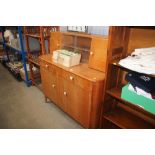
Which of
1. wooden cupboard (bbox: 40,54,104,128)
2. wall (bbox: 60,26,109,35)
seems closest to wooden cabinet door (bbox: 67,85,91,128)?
wooden cupboard (bbox: 40,54,104,128)

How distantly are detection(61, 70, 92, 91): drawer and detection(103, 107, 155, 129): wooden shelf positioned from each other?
41 centimetres

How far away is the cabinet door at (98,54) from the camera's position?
1648mm

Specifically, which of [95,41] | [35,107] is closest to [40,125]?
[35,107]

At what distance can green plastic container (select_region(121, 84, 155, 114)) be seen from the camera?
3.94 feet

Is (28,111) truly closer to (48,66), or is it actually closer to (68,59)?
(48,66)

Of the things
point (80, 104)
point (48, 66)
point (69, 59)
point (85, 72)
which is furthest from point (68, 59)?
point (80, 104)

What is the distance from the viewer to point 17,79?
11.5ft

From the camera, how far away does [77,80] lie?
170 centimetres

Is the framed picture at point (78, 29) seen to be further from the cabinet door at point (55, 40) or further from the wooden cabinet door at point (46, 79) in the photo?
the wooden cabinet door at point (46, 79)

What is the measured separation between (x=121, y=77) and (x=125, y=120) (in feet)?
1.52

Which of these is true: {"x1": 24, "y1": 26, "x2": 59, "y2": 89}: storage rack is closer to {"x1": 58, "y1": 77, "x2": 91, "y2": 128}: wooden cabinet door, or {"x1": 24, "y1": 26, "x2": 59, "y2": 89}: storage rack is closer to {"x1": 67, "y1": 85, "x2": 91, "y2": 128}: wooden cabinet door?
{"x1": 58, "y1": 77, "x2": 91, "y2": 128}: wooden cabinet door

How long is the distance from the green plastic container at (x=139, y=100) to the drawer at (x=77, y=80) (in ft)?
1.16
